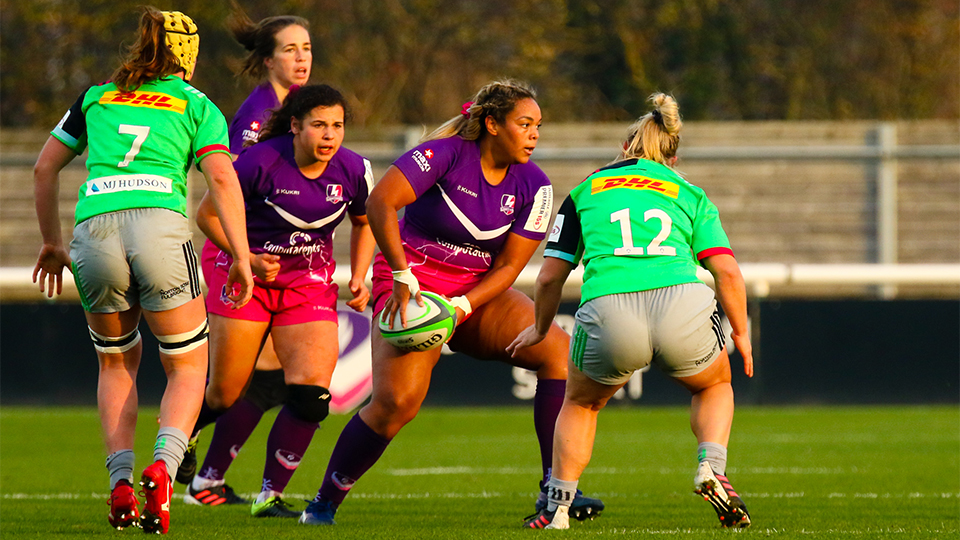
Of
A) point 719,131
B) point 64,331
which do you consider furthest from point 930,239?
point 64,331

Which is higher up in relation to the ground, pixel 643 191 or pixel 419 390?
pixel 643 191

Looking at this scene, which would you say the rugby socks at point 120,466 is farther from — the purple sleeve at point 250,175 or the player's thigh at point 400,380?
the purple sleeve at point 250,175

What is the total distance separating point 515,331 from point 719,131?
35.3 ft

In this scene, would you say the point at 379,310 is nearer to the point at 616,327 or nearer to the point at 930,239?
the point at 616,327

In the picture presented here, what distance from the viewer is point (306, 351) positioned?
5570 millimetres

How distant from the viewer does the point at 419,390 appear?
17.2 feet

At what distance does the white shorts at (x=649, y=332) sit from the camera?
466 centimetres

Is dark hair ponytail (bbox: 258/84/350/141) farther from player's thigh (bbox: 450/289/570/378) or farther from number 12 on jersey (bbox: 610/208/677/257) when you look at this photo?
number 12 on jersey (bbox: 610/208/677/257)

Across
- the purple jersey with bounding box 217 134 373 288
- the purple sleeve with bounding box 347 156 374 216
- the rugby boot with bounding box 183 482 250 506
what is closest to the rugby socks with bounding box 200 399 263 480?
the rugby boot with bounding box 183 482 250 506

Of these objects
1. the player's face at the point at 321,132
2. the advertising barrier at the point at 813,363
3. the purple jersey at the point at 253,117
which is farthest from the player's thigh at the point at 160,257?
the advertising barrier at the point at 813,363

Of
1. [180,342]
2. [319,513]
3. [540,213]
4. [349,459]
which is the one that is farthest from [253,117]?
[319,513]

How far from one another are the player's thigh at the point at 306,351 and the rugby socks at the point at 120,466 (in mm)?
995

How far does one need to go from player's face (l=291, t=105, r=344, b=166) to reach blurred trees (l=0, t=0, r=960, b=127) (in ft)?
43.4

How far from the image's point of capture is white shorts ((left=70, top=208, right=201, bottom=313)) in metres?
4.59
